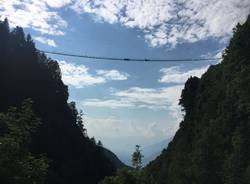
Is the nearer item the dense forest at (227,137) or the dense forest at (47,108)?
the dense forest at (227,137)

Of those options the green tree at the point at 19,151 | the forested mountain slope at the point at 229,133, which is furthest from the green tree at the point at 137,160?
the green tree at the point at 19,151

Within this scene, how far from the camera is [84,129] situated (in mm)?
145375

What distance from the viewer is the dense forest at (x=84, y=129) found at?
1132 centimetres

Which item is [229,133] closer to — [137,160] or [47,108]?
[137,160]

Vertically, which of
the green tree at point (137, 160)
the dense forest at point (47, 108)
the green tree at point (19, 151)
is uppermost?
the dense forest at point (47, 108)

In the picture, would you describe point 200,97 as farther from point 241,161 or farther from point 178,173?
point 241,161

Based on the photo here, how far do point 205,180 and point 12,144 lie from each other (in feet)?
195

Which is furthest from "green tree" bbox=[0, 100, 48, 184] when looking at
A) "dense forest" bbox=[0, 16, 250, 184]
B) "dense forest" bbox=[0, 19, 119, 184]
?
"dense forest" bbox=[0, 19, 119, 184]

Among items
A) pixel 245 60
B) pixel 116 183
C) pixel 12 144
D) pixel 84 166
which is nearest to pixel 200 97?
pixel 84 166

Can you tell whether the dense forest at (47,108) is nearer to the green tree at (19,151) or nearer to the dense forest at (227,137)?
the dense forest at (227,137)

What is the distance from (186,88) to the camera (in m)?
117

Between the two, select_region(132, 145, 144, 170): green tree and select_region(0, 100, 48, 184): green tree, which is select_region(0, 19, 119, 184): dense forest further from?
select_region(0, 100, 48, 184): green tree

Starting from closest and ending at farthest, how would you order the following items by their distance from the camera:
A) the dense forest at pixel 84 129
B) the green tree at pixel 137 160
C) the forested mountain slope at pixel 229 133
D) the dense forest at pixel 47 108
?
the dense forest at pixel 84 129 → the forested mountain slope at pixel 229 133 → the green tree at pixel 137 160 → the dense forest at pixel 47 108

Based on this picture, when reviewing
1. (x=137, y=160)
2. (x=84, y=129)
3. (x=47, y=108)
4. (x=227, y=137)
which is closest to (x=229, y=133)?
(x=227, y=137)
